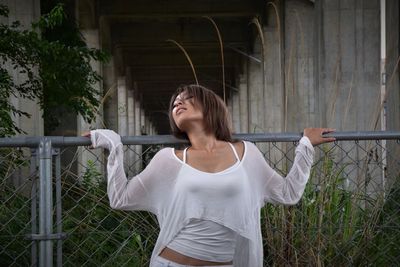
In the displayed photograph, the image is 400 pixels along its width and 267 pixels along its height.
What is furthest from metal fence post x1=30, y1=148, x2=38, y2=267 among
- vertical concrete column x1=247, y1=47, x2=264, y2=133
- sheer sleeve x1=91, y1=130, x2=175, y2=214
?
vertical concrete column x1=247, y1=47, x2=264, y2=133

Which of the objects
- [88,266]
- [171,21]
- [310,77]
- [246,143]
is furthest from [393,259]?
[171,21]

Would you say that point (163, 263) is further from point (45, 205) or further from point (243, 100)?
point (243, 100)

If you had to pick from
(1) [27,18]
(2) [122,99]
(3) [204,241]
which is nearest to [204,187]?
(3) [204,241]

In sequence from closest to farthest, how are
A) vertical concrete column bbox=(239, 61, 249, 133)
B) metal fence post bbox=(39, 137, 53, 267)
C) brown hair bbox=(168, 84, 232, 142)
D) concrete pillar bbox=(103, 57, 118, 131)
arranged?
1. brown hair bbox=(168, 84, 232, 142)
2. metal fence post bbox=(39, 137, 53, 267)
3. concrete pillar bbox=(103, 57, 118, 131)
4. vertical concrete column bbox=(239, 61, 249, 133)

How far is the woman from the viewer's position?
298 cm

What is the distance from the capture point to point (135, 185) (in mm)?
3135

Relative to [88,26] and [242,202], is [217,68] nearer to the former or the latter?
[88,26]

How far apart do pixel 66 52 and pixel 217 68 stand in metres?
30.1

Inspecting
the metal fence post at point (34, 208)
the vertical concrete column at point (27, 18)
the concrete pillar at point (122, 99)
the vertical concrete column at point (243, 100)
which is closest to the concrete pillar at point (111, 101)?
the concrete pillar at point (122, 99)

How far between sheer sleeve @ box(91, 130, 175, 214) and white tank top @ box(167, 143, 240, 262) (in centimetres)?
20

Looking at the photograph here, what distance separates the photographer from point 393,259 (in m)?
4.09

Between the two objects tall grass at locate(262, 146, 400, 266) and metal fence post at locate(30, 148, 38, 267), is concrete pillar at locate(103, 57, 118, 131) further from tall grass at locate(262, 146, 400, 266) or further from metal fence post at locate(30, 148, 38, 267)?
metal fence post at locate(30, 148, 38, 267)

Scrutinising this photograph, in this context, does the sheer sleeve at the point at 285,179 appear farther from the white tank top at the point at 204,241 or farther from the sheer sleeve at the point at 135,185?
the sheer sleeve at the point at 135,185

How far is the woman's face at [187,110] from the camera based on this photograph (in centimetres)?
321
